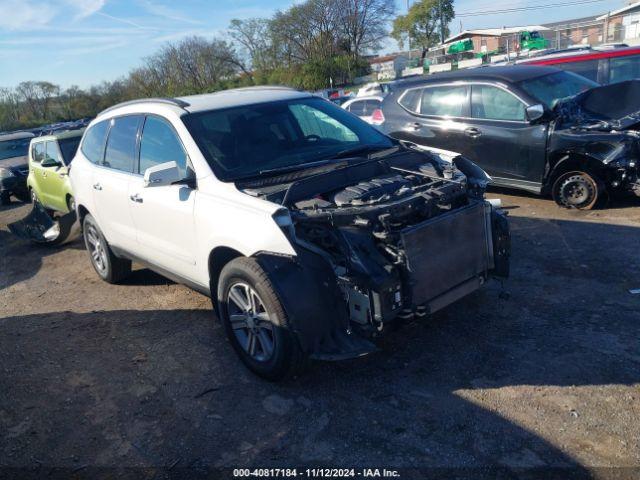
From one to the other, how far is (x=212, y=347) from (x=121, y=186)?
5.95ft

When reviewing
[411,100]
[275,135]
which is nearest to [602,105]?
[411,100]

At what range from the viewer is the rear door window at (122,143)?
4.99 metres

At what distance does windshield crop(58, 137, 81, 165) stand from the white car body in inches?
131

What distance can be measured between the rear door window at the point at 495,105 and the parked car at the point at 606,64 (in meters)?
3.65

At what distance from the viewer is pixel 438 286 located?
358 centimetres

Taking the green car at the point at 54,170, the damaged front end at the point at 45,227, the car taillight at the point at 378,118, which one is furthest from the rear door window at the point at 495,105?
the green car at the point at 54,170

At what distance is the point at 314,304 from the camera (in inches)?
133

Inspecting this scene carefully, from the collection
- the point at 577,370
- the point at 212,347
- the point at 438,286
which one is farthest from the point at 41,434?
the point at 577,370

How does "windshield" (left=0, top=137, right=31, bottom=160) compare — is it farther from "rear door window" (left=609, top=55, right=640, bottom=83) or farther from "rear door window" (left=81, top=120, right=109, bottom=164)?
"rear door window" (left=609, top=55, right=640, bottom=83)

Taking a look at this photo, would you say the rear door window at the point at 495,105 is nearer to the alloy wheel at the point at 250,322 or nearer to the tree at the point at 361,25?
the alloy wheel at the point at 250,322

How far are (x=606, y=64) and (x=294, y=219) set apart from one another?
362 inches

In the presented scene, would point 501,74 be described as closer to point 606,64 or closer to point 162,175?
point 606,64

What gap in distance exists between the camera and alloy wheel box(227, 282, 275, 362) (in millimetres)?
3639

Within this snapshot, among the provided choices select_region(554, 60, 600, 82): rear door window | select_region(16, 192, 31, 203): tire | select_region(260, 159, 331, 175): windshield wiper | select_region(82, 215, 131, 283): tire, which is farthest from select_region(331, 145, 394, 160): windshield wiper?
select_region(16, 192, 31, 203): tire
